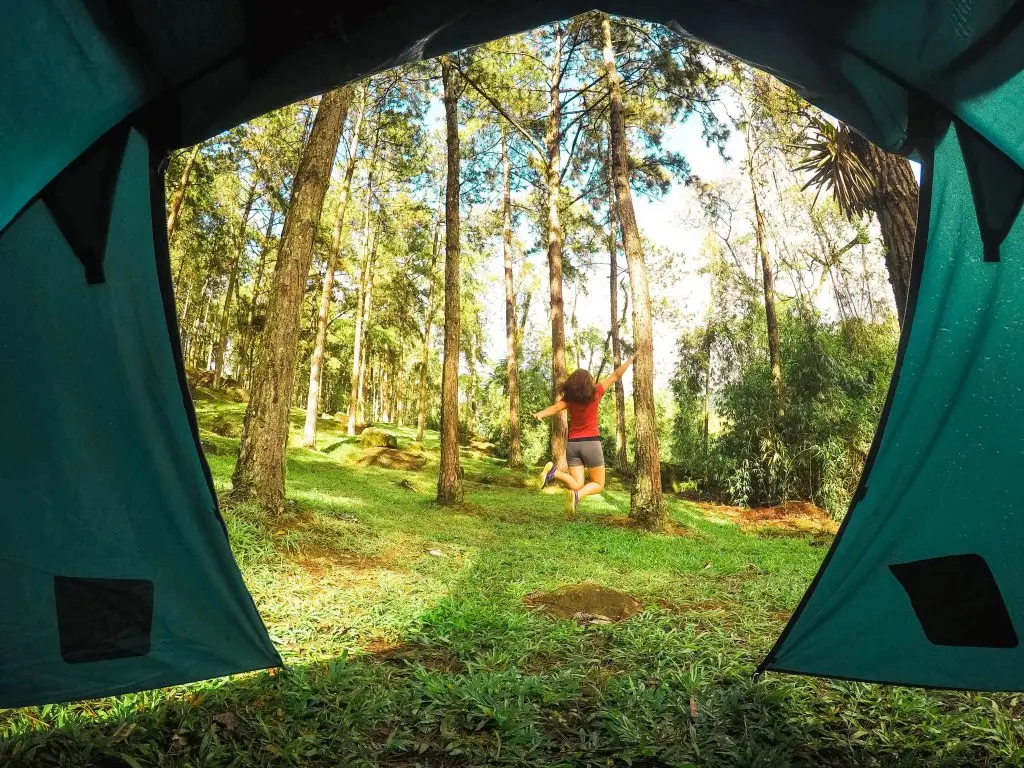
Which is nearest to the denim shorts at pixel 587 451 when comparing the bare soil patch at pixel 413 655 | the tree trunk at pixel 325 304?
the bare soil patch at pixel 413 655

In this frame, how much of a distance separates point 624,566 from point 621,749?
157 inches

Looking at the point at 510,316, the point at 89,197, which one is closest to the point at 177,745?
the point at 89,197

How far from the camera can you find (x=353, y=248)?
21.6 m

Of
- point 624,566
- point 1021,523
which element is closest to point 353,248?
point 624,566

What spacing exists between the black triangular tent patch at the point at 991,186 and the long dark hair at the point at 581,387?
4.06m

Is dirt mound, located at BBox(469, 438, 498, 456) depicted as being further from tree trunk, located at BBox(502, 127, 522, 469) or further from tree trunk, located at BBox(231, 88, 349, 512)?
tree trunk, located at BBox(231, 88, 349, 512)

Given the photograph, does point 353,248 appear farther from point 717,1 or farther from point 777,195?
point 717,1

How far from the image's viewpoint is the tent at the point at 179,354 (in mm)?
1584

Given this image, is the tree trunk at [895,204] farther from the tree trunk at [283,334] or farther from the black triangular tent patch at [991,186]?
the tree trunk at [283,334]

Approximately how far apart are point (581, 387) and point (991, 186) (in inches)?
166

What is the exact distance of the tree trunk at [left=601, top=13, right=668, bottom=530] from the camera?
8.95 metres

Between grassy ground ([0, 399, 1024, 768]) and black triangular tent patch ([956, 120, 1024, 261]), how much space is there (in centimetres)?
214

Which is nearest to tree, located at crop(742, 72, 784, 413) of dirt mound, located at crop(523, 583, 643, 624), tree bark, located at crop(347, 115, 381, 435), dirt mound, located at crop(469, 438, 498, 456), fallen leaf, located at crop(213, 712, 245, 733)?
dirt mound, located at crop(523, 583, 643, 624)

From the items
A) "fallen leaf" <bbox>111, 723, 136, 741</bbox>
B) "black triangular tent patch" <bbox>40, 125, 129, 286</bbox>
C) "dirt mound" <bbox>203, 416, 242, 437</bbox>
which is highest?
"black triangular tent patch" <bbox>40, 125, 129, 286</bbox>
